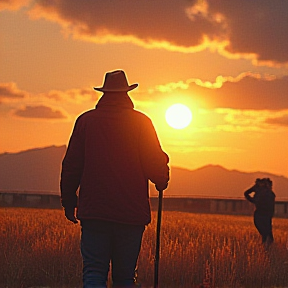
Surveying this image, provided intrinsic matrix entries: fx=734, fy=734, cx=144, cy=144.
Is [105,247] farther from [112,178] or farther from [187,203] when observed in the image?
[187,203]

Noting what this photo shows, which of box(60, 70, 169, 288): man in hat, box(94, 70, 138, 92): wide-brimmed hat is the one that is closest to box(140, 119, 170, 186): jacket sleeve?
box(60, 70, 169, 288): man in hat

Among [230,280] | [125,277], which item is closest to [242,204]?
[230,280]

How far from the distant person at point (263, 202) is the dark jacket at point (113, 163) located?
861 cm

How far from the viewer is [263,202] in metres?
14.6

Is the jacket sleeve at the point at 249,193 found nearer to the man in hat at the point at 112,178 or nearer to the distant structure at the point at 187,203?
the man in hat at the point at 112,178

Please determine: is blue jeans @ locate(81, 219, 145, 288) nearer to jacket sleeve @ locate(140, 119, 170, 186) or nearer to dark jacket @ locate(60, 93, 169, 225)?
dark jacket @ locate(60, 93, 169, 225)

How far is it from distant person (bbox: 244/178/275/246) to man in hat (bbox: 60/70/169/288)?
861 cm

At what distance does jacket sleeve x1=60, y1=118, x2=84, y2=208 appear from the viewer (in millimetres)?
6215

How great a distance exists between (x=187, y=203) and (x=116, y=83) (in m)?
46.3

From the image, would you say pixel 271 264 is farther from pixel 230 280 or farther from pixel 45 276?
pixel 45 276

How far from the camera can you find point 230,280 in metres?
10.4

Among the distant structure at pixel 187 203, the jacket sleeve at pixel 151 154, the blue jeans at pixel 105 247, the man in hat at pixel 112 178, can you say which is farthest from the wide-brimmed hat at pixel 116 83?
the distant structure at pixel 187 203

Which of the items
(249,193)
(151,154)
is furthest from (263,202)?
(151,154)

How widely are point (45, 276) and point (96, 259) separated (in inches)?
164
